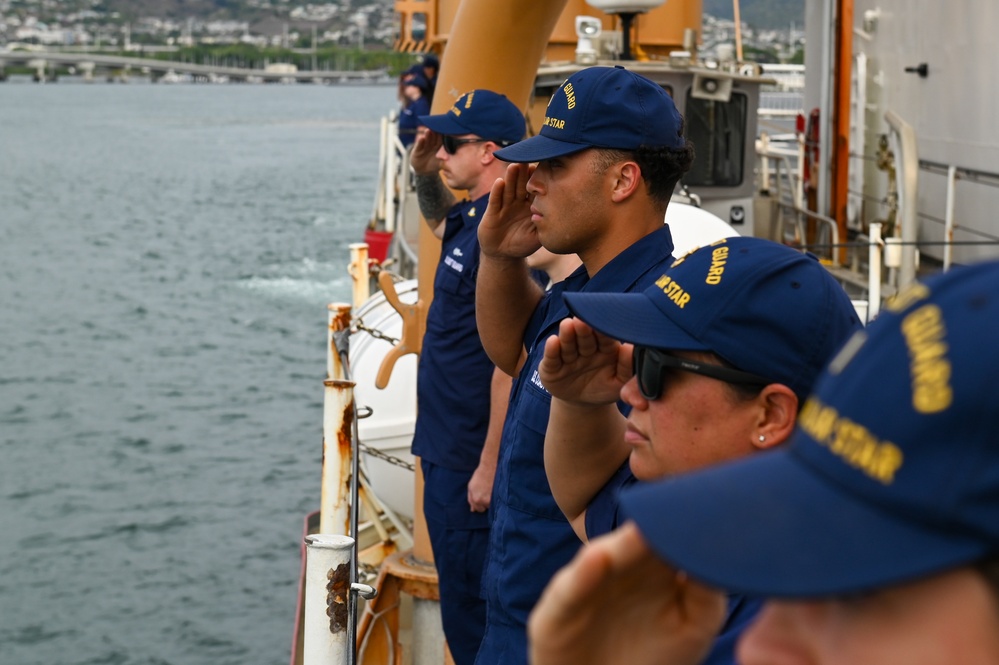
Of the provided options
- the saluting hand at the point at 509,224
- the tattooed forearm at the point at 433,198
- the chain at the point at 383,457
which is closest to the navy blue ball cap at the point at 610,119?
the saluting hand at the point at 509,224

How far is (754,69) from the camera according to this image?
32.1 ft

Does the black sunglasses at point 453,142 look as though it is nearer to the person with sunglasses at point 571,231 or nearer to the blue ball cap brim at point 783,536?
the person with sunglasses at point 571,231

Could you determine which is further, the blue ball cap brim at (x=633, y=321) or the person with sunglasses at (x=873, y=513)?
the blue ball cap brim at (x=633, y=321)

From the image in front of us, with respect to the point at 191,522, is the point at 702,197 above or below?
above

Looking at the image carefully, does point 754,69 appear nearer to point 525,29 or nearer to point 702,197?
point 702,197

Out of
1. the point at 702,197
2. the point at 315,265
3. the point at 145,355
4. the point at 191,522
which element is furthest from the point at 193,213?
the point at 702,197

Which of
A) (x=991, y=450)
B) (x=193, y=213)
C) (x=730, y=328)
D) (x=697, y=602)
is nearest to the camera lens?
(x=991, y=450)

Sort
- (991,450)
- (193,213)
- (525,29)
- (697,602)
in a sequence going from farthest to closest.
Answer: (193,213), (525,29), (697,602), (991,450)

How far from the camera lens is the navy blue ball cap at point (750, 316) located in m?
1.79

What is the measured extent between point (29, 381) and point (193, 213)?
25.3 metres

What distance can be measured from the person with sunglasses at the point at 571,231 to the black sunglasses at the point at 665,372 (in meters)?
0.82

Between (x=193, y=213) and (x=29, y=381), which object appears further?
(x=193, y=213)

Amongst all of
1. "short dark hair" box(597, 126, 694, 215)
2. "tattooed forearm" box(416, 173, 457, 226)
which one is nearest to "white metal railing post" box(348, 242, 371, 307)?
"tattooed forearm" box(416, 173, 457, 226)

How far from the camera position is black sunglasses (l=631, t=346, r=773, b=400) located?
1.79m
